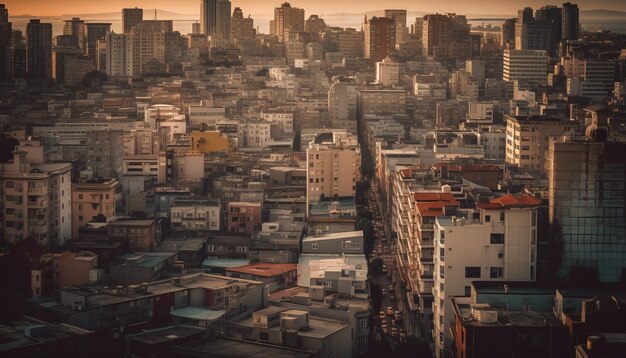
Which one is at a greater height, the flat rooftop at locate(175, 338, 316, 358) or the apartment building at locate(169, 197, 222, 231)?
the apartment building at locate(169, 197, 222, 231)

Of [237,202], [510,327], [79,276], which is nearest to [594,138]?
[510,327]

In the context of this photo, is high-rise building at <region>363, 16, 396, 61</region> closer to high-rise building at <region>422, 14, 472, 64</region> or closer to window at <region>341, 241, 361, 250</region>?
high-rise building at <region>422, 14, 472, 64</region>

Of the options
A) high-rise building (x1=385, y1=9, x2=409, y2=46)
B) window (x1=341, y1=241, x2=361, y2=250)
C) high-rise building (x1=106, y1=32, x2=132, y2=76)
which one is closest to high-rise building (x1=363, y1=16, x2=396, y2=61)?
high-rise building (x1=385, y1=9, x2=409, y2=46)

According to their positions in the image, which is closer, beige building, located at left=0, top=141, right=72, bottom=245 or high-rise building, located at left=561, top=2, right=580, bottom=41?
beige building, located at left=0, top=141, right=72, bottom=245

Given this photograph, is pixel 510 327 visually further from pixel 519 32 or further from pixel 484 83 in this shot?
pixel 519 32

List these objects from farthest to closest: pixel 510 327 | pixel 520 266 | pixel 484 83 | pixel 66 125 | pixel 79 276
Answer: pixel 484 83
pixel 66 125
pixel 79 276
pixel 520 266
pixel 510 327

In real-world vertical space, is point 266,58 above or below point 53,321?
above
